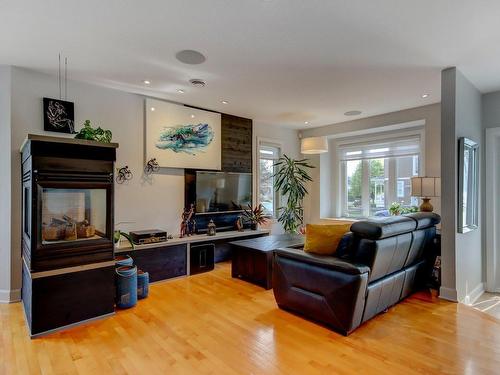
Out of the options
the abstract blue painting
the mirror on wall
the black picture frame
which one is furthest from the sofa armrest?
the black picture frame

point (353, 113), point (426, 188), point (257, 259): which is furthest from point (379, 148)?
point (257, 259)

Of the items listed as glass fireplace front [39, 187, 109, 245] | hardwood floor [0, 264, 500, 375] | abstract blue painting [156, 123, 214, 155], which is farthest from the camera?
abstract blue painting [156, 123, 214, 155]

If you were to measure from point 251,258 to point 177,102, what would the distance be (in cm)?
266

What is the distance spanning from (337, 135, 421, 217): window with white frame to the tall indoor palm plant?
103 centimetres

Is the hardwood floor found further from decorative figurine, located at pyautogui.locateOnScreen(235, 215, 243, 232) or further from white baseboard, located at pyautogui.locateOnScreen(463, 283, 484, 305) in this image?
decorative figurine, located at pyautogui.locateOnScreen(235, 215, 243, 232)

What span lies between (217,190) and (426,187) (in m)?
3.16

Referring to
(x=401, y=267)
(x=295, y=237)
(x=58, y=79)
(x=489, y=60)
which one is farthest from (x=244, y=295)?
(x=489, y=60)

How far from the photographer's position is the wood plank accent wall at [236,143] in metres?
5.29

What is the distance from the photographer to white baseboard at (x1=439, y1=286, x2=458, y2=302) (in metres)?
3.26

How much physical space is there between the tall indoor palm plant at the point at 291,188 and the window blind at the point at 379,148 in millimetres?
1006

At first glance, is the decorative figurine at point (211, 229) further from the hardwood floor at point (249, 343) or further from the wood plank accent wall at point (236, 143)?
the hardwood floor at point (249, 343)

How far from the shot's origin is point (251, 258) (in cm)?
391

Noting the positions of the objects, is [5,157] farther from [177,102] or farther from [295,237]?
[295,237]

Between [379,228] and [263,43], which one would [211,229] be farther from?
[263,43]
